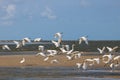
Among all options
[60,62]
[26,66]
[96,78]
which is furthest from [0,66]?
A: [96,78]

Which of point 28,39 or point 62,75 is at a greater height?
point 28,39

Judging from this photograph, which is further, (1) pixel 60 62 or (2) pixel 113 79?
(1) pixel 60 62

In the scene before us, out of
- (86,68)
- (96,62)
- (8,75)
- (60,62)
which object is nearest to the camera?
(8,75)

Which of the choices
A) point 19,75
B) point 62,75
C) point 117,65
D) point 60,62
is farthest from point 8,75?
point 60,62

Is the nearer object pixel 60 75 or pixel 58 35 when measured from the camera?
pixel 60 75

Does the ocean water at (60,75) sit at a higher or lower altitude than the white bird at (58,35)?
lower

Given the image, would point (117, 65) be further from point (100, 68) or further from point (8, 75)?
point (8, 75)

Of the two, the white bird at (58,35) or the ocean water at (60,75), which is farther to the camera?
the white bird at (58,35)

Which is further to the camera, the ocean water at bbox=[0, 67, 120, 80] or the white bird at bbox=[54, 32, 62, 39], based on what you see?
the white bird at bbox=[54, 32, 62, 39]

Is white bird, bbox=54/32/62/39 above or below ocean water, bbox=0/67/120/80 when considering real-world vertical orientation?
above

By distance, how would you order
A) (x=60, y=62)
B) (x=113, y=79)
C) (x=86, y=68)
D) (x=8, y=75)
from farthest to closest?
(x=60, y=62) < (x=86, y=68) < (x=8, y=75) < (x=113, y=79)

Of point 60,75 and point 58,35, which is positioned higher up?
point 58,35

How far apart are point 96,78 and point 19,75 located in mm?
5673

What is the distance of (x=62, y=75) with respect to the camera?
40.0 metres
